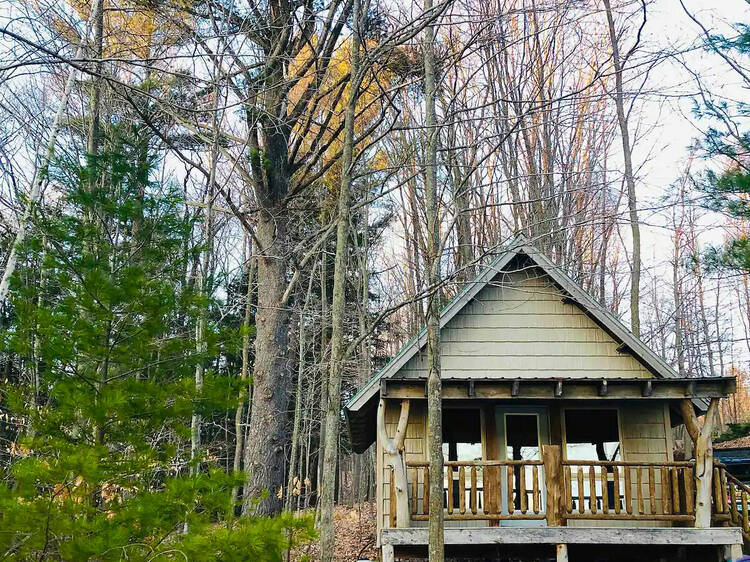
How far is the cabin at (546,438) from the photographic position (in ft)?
36.0

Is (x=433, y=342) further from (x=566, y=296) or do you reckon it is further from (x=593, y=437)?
(x=593, y=437)

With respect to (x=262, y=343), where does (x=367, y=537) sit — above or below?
below

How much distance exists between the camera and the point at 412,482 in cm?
1187

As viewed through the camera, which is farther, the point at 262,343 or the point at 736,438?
the point at 736,438

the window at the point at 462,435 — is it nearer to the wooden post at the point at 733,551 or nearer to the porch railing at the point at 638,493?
the porch railing at the point at 638,493

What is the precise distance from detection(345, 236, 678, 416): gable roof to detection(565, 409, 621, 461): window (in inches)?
49.4

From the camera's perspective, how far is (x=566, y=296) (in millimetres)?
12008

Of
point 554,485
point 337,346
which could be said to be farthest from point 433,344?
point 554,485

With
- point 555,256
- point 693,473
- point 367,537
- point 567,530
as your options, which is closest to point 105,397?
point 567,530

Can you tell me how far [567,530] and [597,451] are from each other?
2325mm

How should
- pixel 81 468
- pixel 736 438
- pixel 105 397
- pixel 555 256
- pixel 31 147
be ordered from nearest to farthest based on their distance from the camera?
pixel 81 468
pixel 105 397
pixel 31 147
pixel 555 256
pixel 736 438

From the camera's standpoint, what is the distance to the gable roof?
12.1 metres

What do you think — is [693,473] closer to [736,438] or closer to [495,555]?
[495,555]

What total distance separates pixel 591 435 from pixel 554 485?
232 cm
